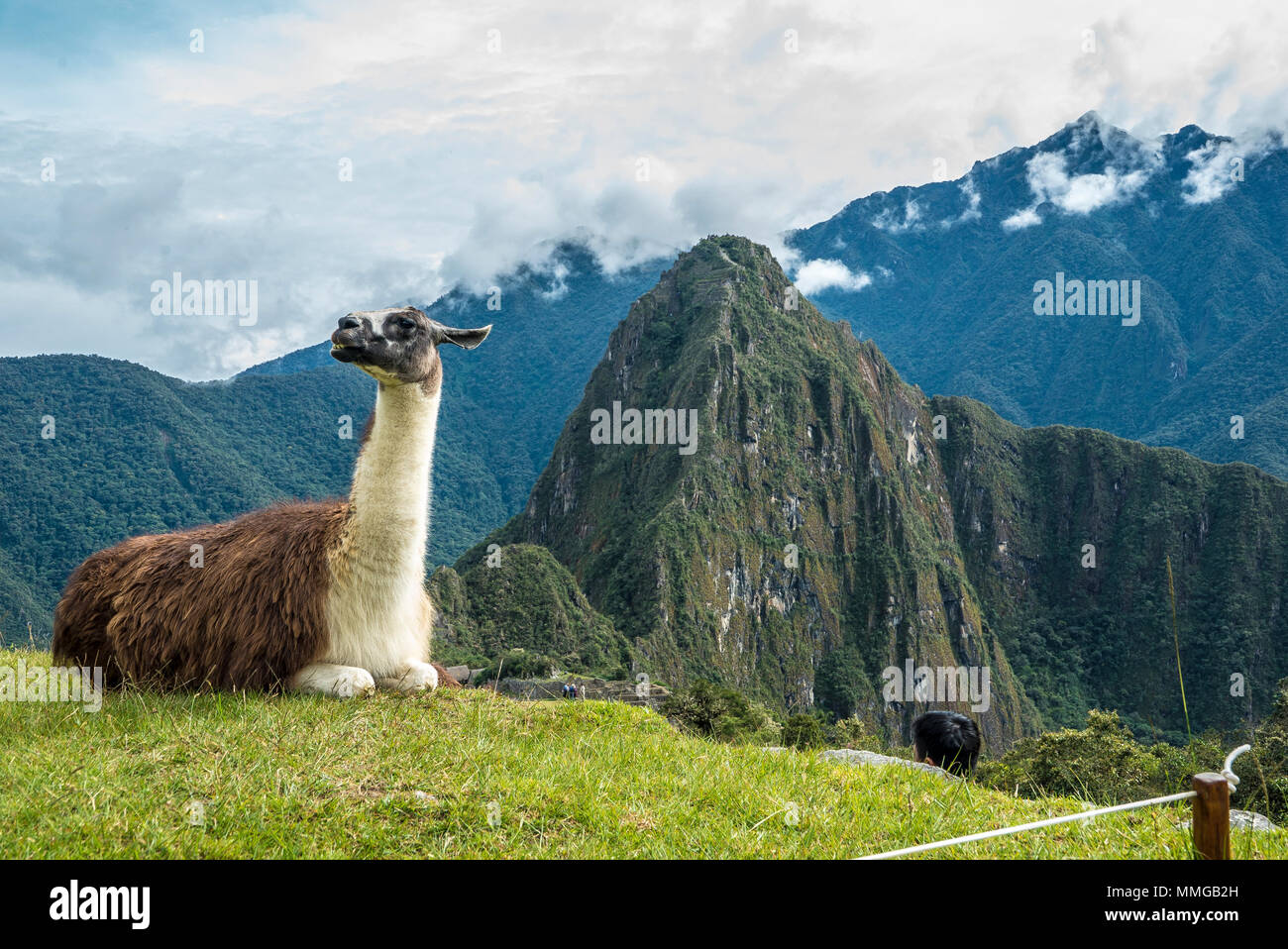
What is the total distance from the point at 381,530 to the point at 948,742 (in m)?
4.26

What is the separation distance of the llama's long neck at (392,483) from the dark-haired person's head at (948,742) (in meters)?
3.81

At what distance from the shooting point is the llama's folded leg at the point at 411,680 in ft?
17.2

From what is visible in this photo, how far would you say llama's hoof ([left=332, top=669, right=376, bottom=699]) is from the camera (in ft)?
16.0

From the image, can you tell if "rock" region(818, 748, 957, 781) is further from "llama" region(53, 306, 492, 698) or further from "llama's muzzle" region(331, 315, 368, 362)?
"llama's muzzle" region(331, 315, 368, 362)

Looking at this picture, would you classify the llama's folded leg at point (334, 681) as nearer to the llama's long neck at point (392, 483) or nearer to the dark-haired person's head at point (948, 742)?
the llama's long neck at point (392, 483)

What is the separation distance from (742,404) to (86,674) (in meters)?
93.0

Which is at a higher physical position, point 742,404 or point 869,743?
point 742,404

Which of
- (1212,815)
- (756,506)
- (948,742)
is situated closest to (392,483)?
(1212,815)

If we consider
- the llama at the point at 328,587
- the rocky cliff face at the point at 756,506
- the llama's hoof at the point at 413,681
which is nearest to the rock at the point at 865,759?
the llama's hoof at the point at 413,681

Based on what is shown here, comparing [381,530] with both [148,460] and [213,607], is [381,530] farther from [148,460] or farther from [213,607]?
[148,460]

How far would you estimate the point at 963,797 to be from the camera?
4133 millimetres

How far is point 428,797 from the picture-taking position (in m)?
3.35

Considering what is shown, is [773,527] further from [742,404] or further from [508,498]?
[508,498]
